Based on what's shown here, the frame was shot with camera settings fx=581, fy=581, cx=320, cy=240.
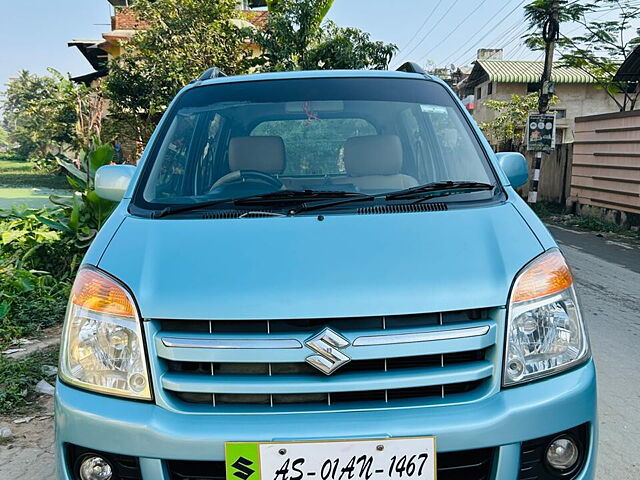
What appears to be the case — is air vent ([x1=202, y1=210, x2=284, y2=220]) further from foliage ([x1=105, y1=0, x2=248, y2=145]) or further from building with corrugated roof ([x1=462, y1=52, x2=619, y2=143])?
building with corrugated roof ([x1=462, y1=52, x2=619, y2=143])

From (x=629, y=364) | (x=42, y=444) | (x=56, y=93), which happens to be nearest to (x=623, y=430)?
(x=629, y=364)

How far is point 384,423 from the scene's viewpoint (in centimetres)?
154

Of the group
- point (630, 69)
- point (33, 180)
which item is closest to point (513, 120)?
point (630, 69)

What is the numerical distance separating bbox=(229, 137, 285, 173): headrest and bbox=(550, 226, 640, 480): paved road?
1.41 metres

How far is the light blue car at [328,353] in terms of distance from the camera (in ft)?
5.05

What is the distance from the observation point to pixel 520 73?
3031 cm

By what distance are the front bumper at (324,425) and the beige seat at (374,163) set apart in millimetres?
1067

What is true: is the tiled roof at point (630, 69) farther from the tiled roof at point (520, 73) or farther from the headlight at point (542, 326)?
the tiled roof at point (520, 73)

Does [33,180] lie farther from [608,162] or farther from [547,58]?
[608,162]

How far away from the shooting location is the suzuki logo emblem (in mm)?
1565

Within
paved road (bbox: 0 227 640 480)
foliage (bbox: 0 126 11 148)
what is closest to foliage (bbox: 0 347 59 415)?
paved road (bbox: 0 227 640 480)

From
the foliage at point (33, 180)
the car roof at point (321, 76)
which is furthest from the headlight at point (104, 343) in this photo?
the foliage at point (33, 180)

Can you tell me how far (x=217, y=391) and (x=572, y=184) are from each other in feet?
39.2

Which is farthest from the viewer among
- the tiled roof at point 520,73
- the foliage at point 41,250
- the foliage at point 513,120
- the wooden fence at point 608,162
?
the tiled roof at point 520,73
